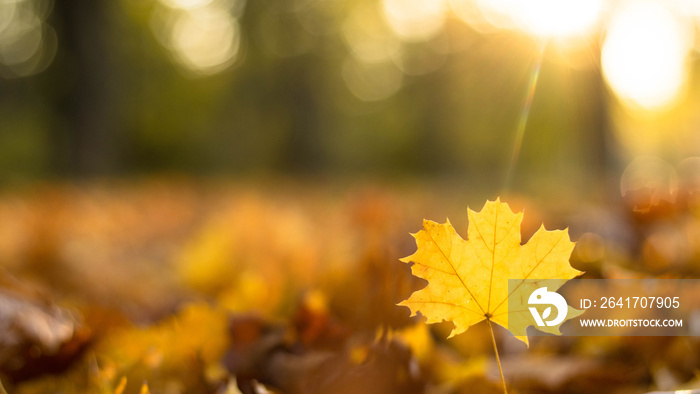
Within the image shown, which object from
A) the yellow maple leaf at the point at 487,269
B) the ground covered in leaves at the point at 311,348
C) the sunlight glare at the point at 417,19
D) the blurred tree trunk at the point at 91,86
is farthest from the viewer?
the sunlight glare at the point at 417,19

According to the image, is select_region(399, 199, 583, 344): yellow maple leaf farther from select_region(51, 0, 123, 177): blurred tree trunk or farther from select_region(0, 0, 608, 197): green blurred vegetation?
select_region(51, 0, 123, 177): blurred tree trunk

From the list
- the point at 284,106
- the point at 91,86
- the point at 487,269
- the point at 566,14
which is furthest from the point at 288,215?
Answer: the point at 284,106

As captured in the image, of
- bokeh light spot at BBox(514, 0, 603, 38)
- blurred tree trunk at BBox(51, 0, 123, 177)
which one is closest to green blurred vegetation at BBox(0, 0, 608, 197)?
blurred tree trunk at BBox(51, 0, 123, 177)

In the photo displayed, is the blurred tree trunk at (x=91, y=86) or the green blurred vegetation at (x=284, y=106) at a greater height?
the green blurred vegetation at (x=284, y=106)

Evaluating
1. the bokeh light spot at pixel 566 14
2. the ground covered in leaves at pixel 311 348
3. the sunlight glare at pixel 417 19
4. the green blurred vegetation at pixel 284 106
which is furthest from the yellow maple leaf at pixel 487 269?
the sunlight glare at pixel 417 19

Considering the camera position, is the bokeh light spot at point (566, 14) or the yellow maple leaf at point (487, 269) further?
Result: the bokeh light spot at point (566, 14)

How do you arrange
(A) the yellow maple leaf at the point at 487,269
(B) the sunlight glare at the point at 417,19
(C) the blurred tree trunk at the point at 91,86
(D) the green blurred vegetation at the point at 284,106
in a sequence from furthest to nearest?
(B) the sunlight glare at the point at 417,19 → (D) the green blurred vegetation at the point at 284,106 → (C) the blurred tree trunk at the point at 91,86 → (A) the yellow maple leaf at the point at 487,269

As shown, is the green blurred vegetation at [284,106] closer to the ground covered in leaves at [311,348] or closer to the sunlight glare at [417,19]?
the sunlight glare at [417,19]

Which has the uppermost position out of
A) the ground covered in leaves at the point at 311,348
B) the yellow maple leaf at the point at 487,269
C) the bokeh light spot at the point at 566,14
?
the bokeh light spot at the point at 566,14

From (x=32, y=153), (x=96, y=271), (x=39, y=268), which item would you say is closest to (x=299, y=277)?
(x=96, y=271)
